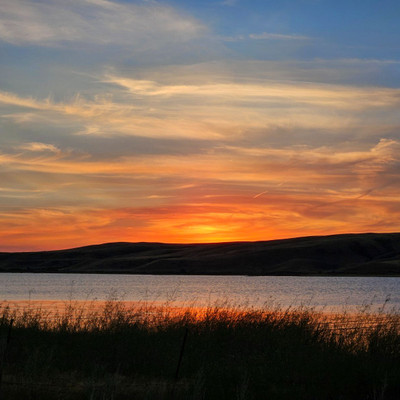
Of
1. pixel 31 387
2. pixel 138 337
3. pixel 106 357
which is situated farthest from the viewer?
pixel 138 337

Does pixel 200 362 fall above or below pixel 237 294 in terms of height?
above

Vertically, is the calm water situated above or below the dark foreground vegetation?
below

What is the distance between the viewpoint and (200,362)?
19.0 meters

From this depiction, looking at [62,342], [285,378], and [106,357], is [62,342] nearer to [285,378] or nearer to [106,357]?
[106,357]

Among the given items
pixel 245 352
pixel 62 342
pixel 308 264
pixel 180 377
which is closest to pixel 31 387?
pixel 180 377

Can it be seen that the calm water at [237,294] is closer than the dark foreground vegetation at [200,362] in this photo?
No

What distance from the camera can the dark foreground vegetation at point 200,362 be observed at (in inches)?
616

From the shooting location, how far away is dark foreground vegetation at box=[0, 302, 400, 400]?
1566 cm

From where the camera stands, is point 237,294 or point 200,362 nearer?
point 200,362

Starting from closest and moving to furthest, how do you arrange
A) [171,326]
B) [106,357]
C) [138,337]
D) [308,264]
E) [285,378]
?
[285,378], [106,357], [138,337], [171,326], [308,264]

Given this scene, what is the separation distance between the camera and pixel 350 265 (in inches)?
6998

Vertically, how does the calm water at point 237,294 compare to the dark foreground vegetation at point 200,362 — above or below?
below

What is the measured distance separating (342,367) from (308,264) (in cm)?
16176

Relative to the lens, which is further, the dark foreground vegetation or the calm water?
the calm water
